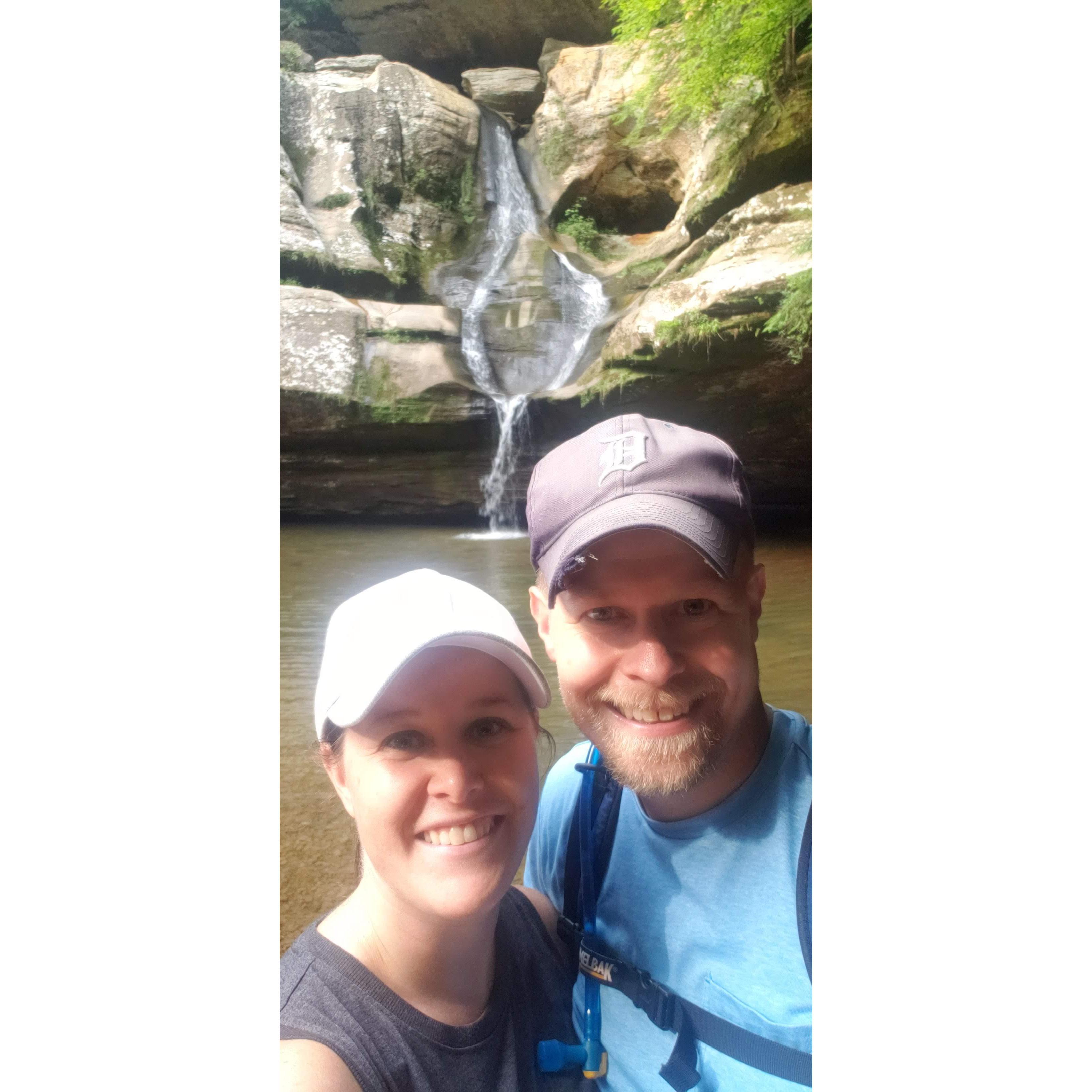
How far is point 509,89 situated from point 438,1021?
70.9 inches

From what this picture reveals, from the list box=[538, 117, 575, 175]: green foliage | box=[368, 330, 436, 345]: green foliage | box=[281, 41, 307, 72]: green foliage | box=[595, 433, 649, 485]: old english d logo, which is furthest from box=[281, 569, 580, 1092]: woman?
box=[281, 41, 307, 72]: green foliage

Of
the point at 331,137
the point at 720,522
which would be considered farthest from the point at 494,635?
the point at 331,137

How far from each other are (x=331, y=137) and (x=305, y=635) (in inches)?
40.2

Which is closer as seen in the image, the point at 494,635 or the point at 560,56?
the point at 494,635

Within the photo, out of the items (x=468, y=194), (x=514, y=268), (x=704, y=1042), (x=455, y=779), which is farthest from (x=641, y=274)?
(x=704, y=1042)

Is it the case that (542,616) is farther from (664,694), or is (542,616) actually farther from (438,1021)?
(438,1021)

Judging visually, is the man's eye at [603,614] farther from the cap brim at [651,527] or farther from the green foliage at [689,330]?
the green foliage at [689,330]

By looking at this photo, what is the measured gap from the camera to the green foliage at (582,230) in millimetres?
1626

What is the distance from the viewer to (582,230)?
1.64 meters

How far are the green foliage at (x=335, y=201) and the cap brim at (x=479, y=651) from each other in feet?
3.05

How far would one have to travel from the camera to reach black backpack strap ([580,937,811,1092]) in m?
1.45
